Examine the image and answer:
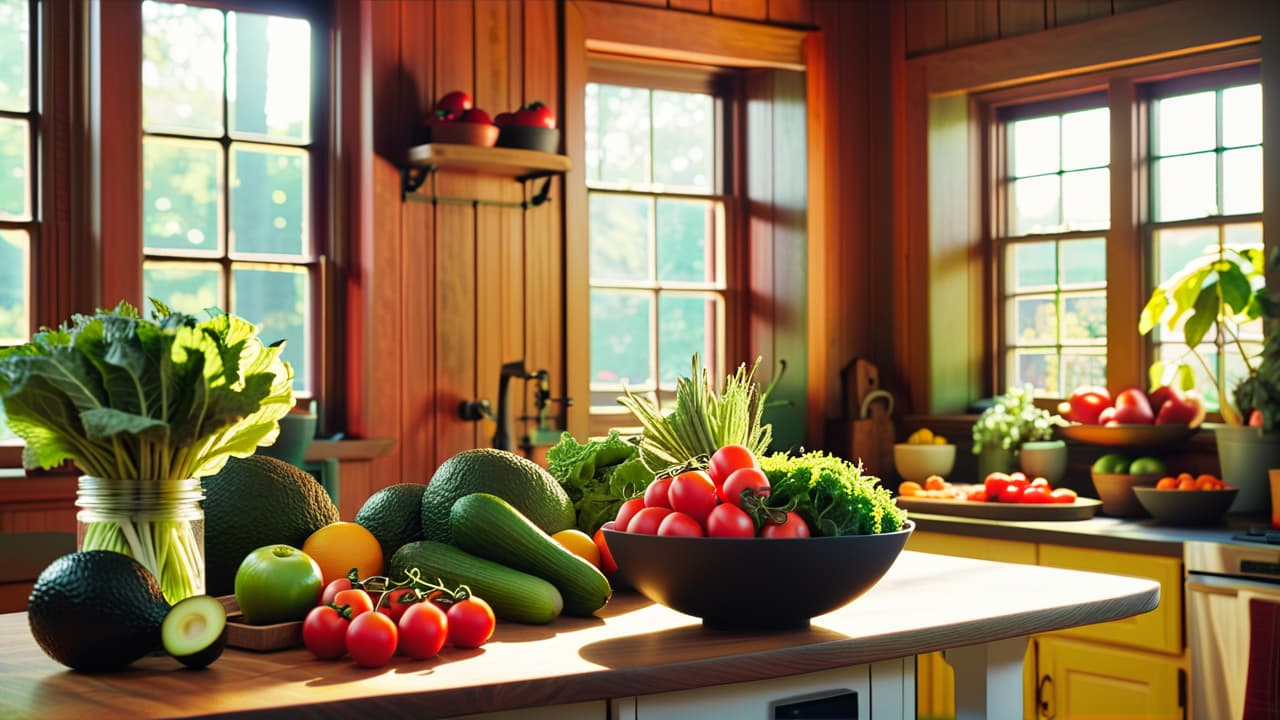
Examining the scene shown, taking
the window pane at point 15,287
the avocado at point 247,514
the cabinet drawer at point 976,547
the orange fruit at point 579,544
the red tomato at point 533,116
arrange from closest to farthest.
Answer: the avocado at point 247,514, the orange fruit at point 579,544, the window pane at point 15,287, the cabinet drawer at point 976,547, the red tomato at point 533,116

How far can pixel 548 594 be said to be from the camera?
5.25 feet

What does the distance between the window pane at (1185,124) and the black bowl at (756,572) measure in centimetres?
323

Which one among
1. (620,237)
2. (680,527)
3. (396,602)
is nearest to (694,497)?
(680,527)

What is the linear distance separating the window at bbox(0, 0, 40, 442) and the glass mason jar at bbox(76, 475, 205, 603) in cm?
240

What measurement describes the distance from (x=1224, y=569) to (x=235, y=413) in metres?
2.63

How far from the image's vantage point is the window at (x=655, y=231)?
15.1 ft

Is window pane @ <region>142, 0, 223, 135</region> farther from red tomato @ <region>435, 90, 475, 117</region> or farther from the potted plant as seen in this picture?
the potted plant

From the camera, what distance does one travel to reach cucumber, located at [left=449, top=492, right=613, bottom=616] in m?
1.63

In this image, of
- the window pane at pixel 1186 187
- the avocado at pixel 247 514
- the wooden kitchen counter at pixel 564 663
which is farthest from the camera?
the window pane at pixel 1186 187

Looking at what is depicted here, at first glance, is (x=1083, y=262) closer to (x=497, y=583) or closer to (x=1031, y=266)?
(x=1031, y=266)

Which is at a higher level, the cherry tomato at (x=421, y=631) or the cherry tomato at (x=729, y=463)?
the cherry tomato at (x=729, y=463)

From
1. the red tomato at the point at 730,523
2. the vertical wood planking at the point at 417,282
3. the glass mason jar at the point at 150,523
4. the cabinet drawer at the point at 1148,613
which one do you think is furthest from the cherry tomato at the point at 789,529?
the vertical wood planking at the point at 417,282

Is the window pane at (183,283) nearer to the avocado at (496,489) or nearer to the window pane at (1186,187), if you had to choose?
the avocado at (496,489)

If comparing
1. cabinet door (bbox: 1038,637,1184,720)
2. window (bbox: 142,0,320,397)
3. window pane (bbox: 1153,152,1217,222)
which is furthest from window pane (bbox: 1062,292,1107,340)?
window (bbox: 142,0,320,397)
